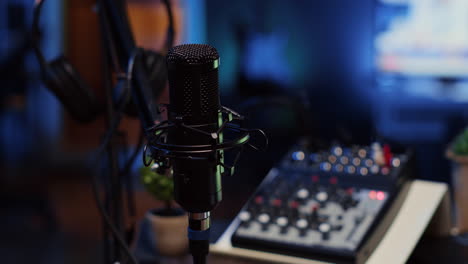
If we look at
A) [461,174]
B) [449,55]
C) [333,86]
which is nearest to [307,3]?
[333,86]

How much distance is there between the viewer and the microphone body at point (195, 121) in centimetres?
69

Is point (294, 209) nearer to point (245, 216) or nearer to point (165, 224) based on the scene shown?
point (245, 216)

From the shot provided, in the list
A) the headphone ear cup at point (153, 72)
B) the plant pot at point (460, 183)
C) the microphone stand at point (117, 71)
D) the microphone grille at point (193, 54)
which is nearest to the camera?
the microphone grille at point (193, 54)

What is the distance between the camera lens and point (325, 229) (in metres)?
1.37

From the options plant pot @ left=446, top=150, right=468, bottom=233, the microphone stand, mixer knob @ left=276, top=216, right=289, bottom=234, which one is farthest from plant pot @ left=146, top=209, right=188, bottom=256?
plant pot @ left=446, top=150, right=468, bottom=233

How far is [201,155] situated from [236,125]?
0.23 ft

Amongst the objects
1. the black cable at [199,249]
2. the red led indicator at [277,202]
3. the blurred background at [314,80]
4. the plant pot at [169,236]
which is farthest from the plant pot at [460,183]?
the black cable at [199,249]

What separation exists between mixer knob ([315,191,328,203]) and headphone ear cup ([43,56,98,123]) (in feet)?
1.91

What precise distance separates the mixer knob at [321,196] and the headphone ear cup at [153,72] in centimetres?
57

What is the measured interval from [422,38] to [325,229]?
172 cm

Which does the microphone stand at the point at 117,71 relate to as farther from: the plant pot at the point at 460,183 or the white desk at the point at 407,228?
the plant pot at the point at 460,183

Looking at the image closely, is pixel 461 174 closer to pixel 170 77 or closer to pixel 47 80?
pixel 47 80

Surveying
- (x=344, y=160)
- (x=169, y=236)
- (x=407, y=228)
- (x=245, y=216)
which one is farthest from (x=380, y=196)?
(x=169, y=236)

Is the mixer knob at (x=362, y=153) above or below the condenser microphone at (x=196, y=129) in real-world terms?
below
